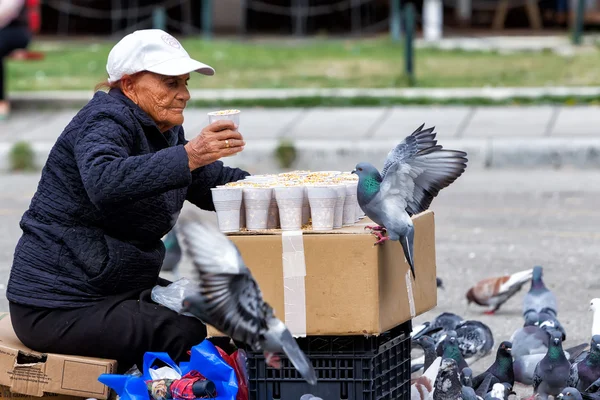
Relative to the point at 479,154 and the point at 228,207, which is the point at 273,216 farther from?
the point at 479,154

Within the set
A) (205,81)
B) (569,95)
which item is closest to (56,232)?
(569,95)

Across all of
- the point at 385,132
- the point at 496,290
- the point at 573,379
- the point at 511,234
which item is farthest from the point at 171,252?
the point at 385,132

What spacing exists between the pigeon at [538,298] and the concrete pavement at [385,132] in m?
4.84

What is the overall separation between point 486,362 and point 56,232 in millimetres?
2318

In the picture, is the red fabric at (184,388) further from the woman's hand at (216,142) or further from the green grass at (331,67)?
the green grass at (331,67)

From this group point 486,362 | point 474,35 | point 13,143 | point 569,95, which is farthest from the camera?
point 474,35

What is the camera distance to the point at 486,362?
5.66m

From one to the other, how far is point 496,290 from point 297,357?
3024mm

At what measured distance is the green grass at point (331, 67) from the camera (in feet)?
48.5

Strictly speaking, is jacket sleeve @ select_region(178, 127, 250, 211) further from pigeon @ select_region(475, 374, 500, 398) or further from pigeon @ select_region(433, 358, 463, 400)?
pigeon @ select_region(475, 374, 500, 398)

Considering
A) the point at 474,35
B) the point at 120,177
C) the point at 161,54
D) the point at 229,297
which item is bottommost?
the point at 474,35

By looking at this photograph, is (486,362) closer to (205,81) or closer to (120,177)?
(120,177)

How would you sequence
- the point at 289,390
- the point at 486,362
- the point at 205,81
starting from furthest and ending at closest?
the point at 205,81
the point at 486,362
the point at 289,390

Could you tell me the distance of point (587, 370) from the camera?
4.75 metres
